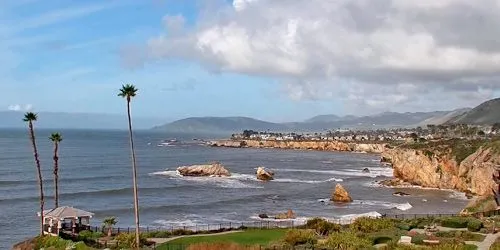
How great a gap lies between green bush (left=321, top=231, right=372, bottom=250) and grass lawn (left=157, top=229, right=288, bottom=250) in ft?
14.3

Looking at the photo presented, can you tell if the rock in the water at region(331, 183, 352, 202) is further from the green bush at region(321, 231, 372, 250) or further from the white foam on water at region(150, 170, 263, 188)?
the green bush at region(321, 231, 372, 250)

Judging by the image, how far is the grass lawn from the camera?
124 ft

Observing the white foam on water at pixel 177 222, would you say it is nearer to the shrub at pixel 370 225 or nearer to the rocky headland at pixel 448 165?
the shrub at pixel 370 225

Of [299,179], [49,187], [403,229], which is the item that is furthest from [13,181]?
[403,229]

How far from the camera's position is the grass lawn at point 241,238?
37844 mm

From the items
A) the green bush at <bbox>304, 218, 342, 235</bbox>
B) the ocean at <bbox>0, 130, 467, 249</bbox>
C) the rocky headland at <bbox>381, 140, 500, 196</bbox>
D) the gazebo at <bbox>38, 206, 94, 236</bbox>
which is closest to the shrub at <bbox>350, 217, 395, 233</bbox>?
the green bush at <bbox>304, 218, 342, 235</bbox>

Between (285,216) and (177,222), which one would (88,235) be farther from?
(285,216)

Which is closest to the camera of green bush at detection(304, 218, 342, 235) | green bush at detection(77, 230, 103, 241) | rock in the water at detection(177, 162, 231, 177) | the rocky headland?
green bush at detection(77, 230, 103, 241)

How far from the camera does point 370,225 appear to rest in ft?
139

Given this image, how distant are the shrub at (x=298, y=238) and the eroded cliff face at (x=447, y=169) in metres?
41.5

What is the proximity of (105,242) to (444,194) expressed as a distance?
5690cm

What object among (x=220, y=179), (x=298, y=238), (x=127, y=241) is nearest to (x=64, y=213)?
(x=127, y=241)

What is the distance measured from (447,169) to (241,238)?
60.2m

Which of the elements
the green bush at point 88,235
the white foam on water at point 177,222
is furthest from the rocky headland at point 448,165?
the green bush at point 88,235
